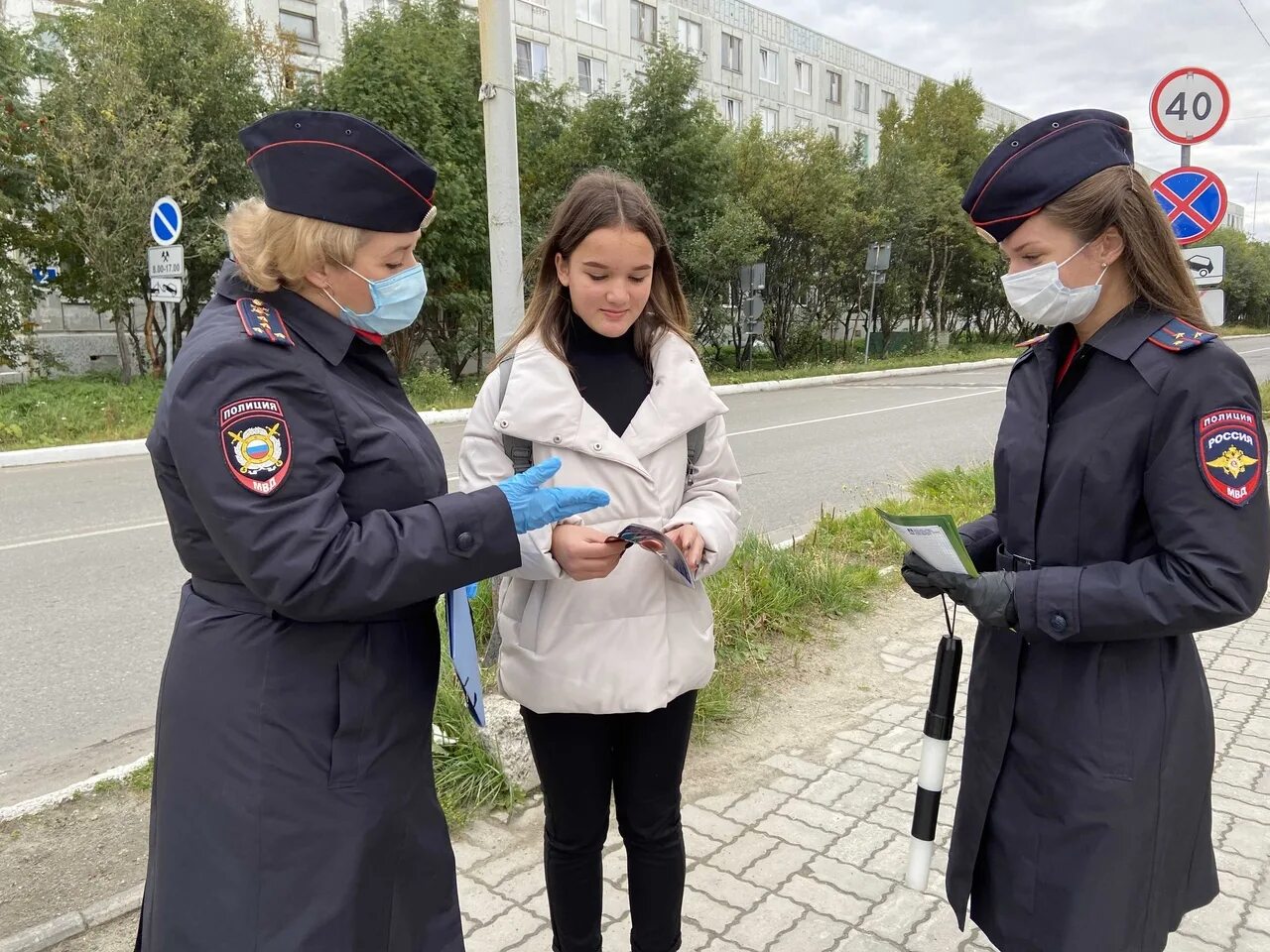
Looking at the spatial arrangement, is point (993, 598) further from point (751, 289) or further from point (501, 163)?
point (751, 289)

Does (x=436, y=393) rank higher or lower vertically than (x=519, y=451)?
lower

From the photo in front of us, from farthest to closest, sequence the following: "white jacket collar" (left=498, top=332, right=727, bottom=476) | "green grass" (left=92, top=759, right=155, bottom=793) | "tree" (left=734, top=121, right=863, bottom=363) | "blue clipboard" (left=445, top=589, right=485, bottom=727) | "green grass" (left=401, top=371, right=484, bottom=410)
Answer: "tree" (left=734, top=121, right=863, bottom=363), "green grass" (left=401, top=371, right=484, bottom=410), "green grass" (left=92, top=759, right=155, bottom=793), "white jacket collar" (left=498, top=332, right=727, bottom=476), "blue clipboard" (left=445, top=589, right=485, bottom=727)

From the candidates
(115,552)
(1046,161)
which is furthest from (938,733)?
(115,552)

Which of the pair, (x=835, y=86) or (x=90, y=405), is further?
(x=835, y=86)

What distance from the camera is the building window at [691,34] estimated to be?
3741 centimetres

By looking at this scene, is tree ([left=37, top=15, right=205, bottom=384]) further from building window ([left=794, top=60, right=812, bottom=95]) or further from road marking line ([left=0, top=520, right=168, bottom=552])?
building window ([left=794, top=60, right=812, bottom=95])

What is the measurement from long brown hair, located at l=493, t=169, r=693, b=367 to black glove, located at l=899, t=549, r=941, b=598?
0.77m

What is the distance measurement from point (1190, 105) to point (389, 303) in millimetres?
9061

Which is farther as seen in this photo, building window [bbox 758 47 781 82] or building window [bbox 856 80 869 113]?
building window [bbox 856 80 869 113]

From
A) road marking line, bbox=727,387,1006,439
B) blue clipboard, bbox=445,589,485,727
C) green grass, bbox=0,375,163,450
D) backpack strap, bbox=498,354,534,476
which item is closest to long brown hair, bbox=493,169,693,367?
backpack strap, bbox=498,354,534,476

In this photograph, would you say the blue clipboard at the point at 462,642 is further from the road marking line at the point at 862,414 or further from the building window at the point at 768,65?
the building window at the point at 768,65

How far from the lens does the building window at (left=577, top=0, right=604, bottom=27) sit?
3344 centimetres

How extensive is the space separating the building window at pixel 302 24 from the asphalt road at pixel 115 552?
19385mm

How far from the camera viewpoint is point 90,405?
13.3 metres
